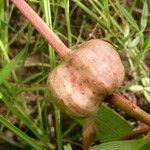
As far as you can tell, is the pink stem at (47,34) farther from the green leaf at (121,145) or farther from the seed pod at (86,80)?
the green leaf at (121,145)

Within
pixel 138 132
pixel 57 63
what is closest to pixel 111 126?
pixel 138 132

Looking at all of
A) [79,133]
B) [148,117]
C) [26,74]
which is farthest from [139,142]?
[26,74]

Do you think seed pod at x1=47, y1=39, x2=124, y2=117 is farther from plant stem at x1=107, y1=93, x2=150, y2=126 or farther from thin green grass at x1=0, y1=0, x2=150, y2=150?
thin green grass at x1=0, y1=0, x2=150, y2=150

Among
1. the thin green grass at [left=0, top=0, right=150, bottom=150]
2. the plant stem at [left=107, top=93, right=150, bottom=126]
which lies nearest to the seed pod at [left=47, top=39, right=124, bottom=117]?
the plant stem at [left=107, top=93, right=150, bottom=126]

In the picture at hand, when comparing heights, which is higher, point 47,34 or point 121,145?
point 47,34

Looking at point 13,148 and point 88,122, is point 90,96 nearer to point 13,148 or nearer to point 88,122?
point 88,122

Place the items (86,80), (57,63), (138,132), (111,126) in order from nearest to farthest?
(86,80) → (138,132) → (111,126) → (57,63)

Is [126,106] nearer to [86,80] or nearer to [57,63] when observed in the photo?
[86,80]

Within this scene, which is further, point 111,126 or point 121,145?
point 111,126
